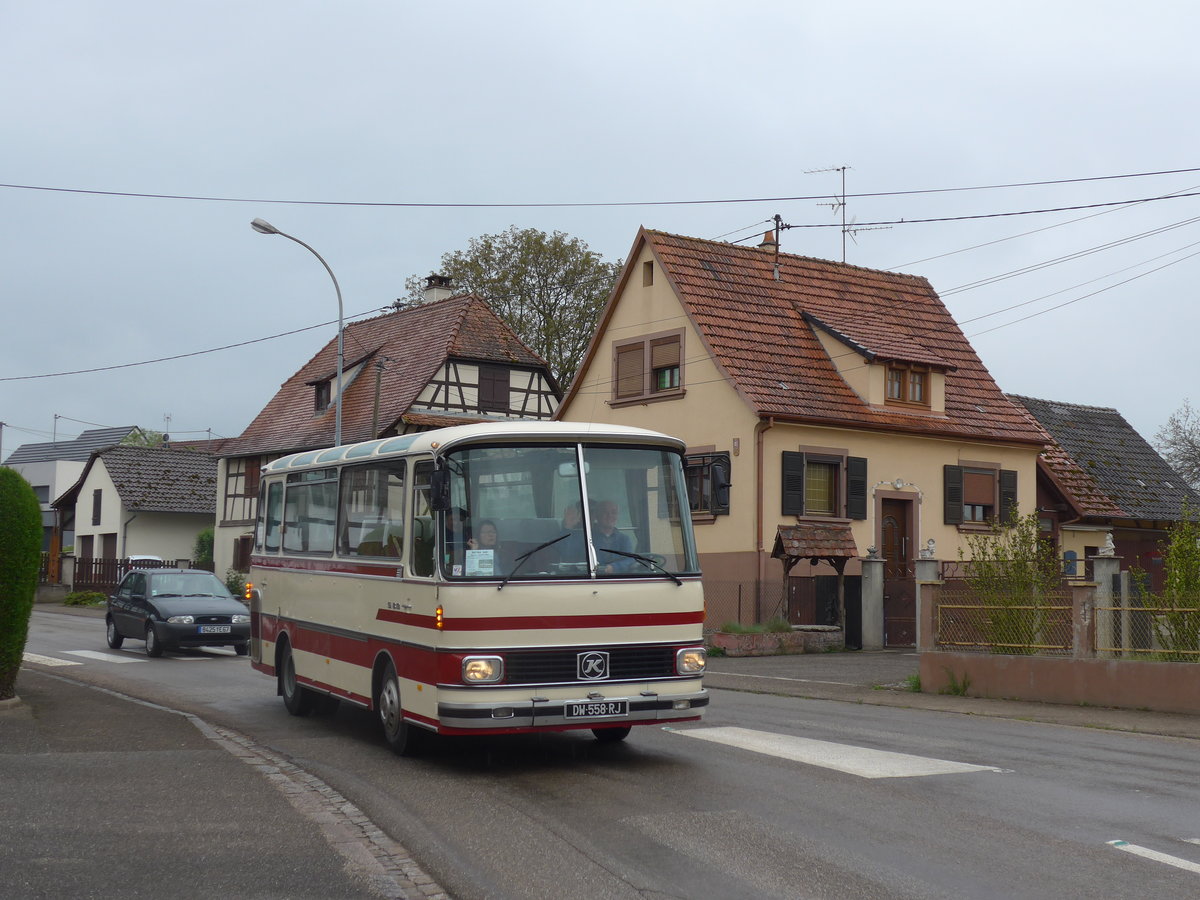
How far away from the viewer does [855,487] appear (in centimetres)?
3272

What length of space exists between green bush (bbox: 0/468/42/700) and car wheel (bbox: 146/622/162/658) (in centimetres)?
1090

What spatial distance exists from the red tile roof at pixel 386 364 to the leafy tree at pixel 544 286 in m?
5.15

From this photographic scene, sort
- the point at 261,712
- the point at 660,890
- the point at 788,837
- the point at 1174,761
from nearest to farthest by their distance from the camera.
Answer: the point at 660,890 → the point at 788,837 → the point at 1174,761 → the point at 261,712

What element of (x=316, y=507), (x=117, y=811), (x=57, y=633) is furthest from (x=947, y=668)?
(x=57, y=633)

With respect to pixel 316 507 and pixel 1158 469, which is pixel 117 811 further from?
pixel 1158 469

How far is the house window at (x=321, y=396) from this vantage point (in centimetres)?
5164

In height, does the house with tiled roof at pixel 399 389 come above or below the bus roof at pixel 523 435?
above

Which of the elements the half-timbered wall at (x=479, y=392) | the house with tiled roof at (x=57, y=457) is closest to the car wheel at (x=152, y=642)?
the half-timbered wall at (x=479, y=392)

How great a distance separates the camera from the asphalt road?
7.14 m

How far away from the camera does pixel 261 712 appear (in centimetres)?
1573

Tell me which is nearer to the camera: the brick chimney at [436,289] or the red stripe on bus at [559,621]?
the red stripe on bus at [559,621]

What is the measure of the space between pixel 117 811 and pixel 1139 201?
71.5 feet

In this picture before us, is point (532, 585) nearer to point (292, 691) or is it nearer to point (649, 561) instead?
point (649, 561)

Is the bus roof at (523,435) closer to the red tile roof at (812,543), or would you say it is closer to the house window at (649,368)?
the red tile roof at (812,543)
